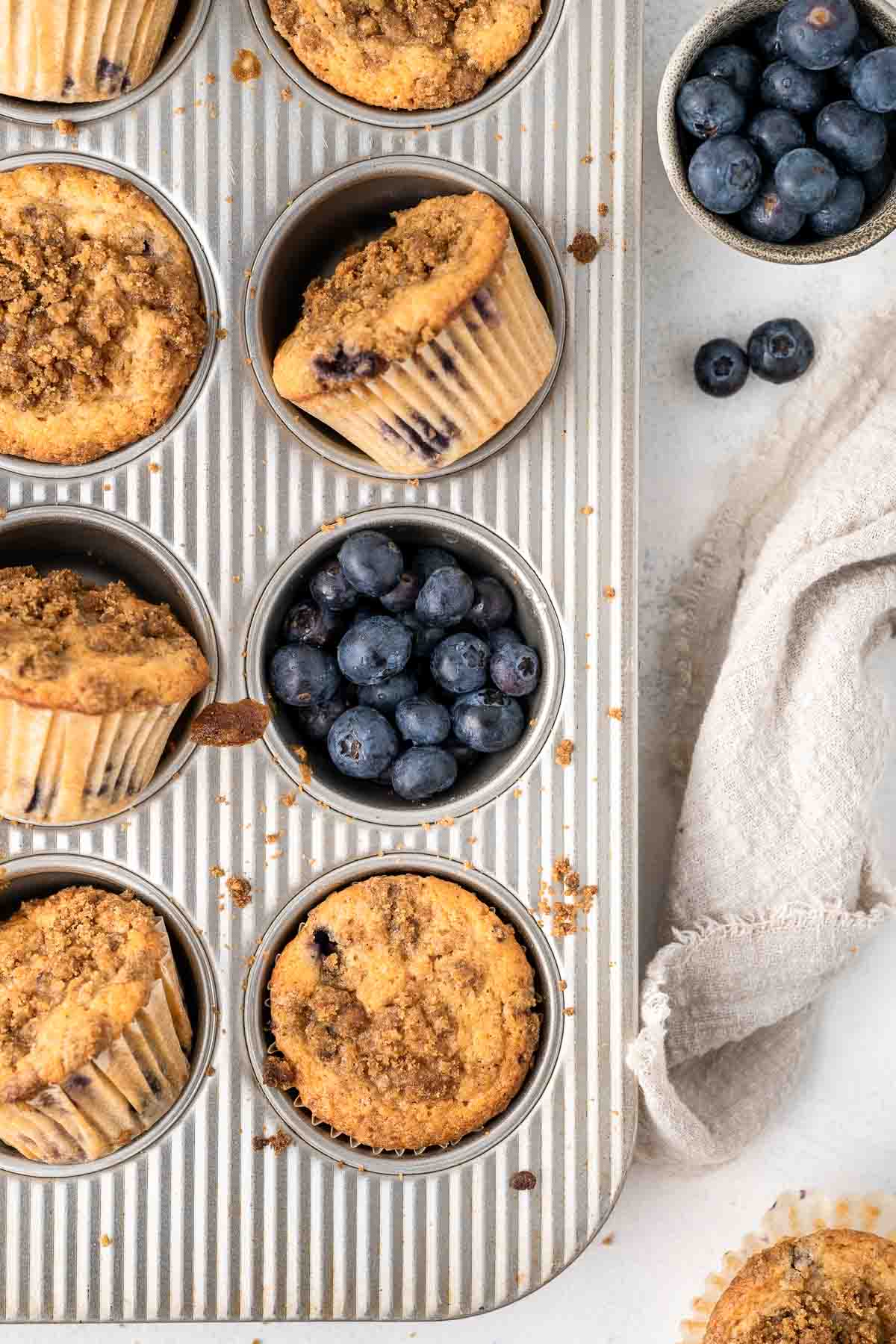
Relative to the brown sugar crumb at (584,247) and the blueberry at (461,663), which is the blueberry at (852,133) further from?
the blueberry at (461,663)

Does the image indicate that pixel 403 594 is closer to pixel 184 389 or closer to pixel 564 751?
pixel 564 751

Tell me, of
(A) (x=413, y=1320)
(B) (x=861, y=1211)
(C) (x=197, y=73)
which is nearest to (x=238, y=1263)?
(A) (x=413, y=1320)

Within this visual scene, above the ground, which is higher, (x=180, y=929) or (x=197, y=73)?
(x=197, y=73)

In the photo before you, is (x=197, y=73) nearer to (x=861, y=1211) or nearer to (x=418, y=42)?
(x=418, y=42)

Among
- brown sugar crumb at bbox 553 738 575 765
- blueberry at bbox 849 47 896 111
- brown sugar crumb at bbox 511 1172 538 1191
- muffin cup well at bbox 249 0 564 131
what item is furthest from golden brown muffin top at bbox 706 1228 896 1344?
muffin cup well at bbox 249 0 564 131

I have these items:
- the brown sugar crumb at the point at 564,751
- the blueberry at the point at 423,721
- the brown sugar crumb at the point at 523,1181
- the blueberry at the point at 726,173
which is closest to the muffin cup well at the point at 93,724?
the blueberry at the point at 423,721

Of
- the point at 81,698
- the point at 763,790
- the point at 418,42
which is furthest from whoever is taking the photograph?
the point at 763,790
